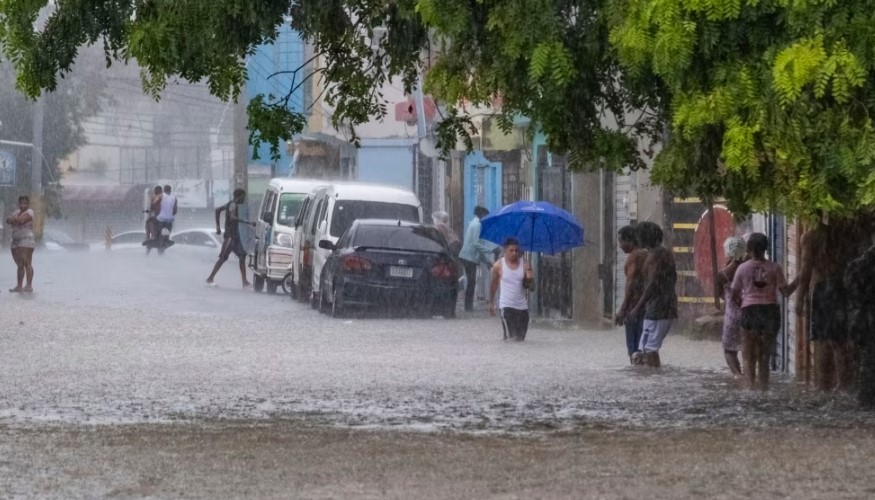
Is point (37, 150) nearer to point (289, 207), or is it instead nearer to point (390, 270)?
point (289, 207)

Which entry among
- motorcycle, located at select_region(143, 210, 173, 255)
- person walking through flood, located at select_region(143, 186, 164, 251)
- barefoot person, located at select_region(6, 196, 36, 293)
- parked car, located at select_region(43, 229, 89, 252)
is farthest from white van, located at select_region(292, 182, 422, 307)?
parked car, located at select_region(43, 229, 89, 252)

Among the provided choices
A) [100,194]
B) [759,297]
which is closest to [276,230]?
[759,297]

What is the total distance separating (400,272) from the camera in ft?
82.4

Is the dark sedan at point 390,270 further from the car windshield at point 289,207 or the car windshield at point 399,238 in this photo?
the car windshield at point 289,207

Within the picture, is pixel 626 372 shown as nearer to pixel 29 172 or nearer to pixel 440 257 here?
pixel 440 257

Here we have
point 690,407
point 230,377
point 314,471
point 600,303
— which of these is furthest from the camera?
point 600,303

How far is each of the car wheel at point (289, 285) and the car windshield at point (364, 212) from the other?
2.40 m

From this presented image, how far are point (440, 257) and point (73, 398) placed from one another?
1165cm

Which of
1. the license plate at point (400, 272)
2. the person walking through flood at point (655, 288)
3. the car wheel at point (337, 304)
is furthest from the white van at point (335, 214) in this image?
the person walking through flood at point (655, 288)

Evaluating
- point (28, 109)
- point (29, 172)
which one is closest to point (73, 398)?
point (29, 172)

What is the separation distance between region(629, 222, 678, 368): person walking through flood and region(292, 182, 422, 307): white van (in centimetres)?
1037

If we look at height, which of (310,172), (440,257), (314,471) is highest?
(310,172)

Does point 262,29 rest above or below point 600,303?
above

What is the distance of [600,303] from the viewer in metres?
24.2
